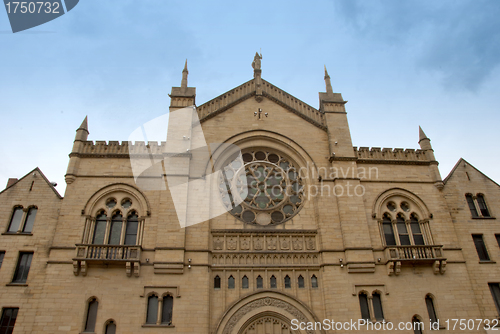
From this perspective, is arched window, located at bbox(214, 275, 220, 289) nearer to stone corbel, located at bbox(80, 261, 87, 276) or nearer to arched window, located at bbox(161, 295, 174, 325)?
arched window, located at bbox(161, 295, 174, 325)

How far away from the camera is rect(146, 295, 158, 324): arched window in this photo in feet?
56.7

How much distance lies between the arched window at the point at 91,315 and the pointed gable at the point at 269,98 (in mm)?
11626

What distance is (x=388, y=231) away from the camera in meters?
20.6

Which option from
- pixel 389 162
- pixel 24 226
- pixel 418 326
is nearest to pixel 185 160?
pixel 24 226

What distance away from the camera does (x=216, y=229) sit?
19453 mm

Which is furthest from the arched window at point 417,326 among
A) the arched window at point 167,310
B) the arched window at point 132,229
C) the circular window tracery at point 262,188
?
the arched window at point 132,229

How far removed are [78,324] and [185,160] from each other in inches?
374

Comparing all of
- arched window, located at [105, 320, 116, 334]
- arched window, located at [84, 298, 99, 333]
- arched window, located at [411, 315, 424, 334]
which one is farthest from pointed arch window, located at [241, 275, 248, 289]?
arched window, located at [411, 315, 424, 334]

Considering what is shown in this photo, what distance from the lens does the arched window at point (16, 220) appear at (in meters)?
19.4

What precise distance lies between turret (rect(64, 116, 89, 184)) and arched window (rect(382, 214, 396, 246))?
57.4 ft

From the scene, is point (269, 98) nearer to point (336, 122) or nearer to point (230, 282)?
point (336, 122)

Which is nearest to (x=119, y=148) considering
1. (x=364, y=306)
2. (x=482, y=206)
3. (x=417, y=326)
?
(x=364, y=306)

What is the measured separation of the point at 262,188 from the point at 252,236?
3.05m

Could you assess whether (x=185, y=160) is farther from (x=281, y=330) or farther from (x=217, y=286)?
(x=281, y=330)
